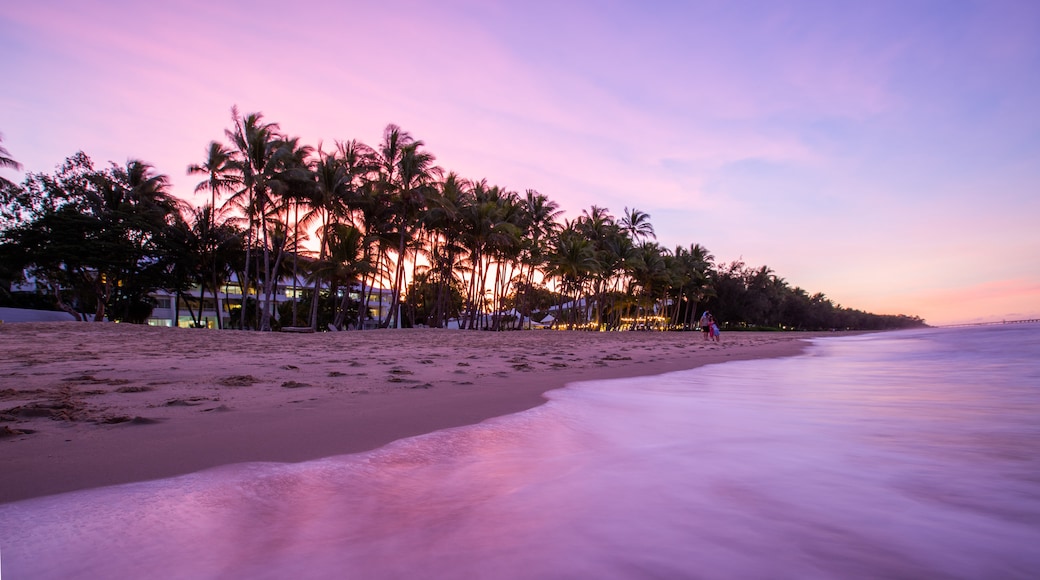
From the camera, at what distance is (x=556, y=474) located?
247cm

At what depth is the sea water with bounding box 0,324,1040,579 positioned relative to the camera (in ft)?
4.97

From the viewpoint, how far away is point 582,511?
6.51 ft

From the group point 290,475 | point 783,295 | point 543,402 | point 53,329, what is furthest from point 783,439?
point 783,295

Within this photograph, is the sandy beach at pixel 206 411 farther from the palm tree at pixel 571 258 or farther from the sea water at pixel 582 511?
the palm tree at pixel 571 258

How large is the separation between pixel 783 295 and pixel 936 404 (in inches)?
3022

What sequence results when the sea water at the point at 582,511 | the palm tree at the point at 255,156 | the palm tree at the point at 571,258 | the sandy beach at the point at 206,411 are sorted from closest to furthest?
the sea water at the point at 582,511
the sandy beach at the point at 206,411
the palm tree at the point at 255,156
the palm tree at the point at 571,258

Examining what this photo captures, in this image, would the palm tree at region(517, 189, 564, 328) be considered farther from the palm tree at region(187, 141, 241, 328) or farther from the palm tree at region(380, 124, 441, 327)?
the palm tree at region(187, 141, 241, 328)

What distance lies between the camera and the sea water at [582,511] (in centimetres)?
151

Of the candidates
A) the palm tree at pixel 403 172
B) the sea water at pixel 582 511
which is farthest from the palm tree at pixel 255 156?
the sea water at pixel 582 511

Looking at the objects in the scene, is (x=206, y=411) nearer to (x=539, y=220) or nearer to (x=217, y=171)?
(x=217, y=171)

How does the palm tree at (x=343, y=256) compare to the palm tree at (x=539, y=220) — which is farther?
the palm tree at (x=539, y=220)

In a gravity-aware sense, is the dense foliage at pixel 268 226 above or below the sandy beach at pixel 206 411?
above

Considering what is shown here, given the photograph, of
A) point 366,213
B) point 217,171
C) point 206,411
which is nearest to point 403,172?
point 366,213

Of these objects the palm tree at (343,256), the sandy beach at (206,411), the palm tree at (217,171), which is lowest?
the sandy beach at (206,411)
